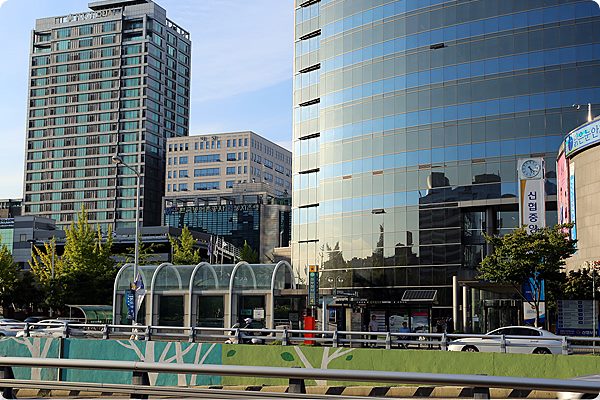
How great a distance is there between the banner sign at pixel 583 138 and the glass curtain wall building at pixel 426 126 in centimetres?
1238

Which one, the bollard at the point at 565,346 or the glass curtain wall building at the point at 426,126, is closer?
the bollard at the point at 565,346

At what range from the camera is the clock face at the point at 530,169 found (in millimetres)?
42000

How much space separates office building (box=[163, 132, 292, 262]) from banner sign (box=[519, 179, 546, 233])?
98011mm

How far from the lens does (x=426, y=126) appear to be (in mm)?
57844

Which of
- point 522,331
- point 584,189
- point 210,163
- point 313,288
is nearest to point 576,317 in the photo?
point 522,331

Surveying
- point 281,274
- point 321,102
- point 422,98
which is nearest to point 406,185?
point 422,98

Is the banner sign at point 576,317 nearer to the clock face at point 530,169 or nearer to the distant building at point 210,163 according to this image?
the clock face at point 530,169

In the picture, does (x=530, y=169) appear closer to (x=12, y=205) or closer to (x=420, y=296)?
(x=420, y=296)

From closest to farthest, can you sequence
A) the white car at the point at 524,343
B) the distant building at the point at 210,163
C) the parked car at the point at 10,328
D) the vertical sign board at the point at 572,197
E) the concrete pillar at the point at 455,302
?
the white car at the point at 524,343
the parked car at the point at 10,328
the vertical sign board at the point at 572,197
the concrete pillar at the point at 455,302
the distant building at the point at 210,163

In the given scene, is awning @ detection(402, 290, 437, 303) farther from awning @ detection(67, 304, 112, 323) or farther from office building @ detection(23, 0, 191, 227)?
office building @ detection(23, 0, 191, 227)

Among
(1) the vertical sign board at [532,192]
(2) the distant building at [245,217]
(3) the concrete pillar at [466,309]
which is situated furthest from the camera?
(2) the distant building at [245,217]

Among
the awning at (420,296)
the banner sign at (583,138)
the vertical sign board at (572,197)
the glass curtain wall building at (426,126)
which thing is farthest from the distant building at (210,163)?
the banner sign at (583,138)

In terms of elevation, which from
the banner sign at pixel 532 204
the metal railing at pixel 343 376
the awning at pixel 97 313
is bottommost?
the awning at pixel 97 313

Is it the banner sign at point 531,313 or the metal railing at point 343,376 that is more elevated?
the metal railing at point 343,376
